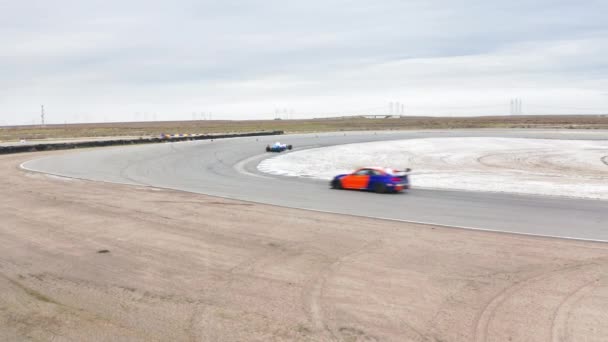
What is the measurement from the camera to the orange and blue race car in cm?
2097

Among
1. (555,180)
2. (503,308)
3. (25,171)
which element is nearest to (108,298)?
(503,308)

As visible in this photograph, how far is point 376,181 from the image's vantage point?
21.5 meters

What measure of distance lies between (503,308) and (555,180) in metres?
19.5

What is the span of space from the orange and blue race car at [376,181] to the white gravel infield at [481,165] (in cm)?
261

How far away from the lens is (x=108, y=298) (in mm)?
8180

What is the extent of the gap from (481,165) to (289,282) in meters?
29.2

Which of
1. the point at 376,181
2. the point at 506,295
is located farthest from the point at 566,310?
the point at 376,181

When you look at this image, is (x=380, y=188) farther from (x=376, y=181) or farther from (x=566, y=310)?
(x=566, y=310)

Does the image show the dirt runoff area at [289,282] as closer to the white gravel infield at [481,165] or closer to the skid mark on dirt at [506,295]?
the skid mark on dirt at [506,295]

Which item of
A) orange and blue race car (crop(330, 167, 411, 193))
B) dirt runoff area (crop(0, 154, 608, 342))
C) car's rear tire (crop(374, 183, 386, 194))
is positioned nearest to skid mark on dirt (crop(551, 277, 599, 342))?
dirt runoff area (crop(0, 154, 608, 342))

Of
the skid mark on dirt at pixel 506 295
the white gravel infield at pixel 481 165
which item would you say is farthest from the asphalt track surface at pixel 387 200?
the skid mark on dirt at pixel 506 295

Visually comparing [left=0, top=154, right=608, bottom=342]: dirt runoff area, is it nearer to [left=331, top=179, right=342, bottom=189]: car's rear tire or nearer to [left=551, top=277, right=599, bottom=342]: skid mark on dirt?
[left=551, top=277, right=599, bottom=342]: skid mark on dirt

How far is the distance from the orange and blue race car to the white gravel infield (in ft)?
8.58

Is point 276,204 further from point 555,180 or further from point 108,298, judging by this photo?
point 555,180
